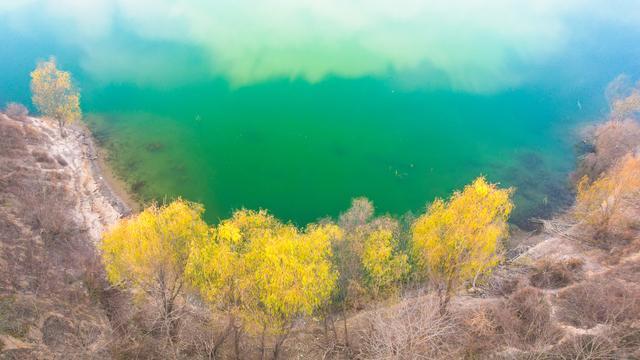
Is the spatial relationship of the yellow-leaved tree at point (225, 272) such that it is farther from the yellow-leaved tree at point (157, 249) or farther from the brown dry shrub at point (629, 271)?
the brown dry shrub at point (629, 271)

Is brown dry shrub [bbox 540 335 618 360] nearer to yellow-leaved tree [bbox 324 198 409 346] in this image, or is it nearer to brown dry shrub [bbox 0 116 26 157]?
yellow-leaved tree [bbox 324 198 409 346]

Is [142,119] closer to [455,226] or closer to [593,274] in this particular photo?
[455,226]

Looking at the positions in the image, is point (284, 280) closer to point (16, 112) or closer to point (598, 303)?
point (598, 303)

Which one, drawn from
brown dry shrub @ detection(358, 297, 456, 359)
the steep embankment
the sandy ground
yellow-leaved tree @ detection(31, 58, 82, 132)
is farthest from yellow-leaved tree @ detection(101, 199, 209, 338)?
yellow-leaved tree @ detection(31, 58, 82, 132)

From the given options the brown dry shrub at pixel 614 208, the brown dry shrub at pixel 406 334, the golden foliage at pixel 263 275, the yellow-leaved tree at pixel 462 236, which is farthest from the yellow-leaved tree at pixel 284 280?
the brown dry shrub at pixel 614 208

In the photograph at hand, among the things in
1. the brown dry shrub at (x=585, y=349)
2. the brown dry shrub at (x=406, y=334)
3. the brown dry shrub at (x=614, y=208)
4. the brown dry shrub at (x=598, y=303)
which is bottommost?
the brown dry shrub at (x=585, y=349)

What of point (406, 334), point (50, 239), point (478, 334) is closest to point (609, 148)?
point (478, 334)

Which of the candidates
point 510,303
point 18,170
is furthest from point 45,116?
point 510,303
